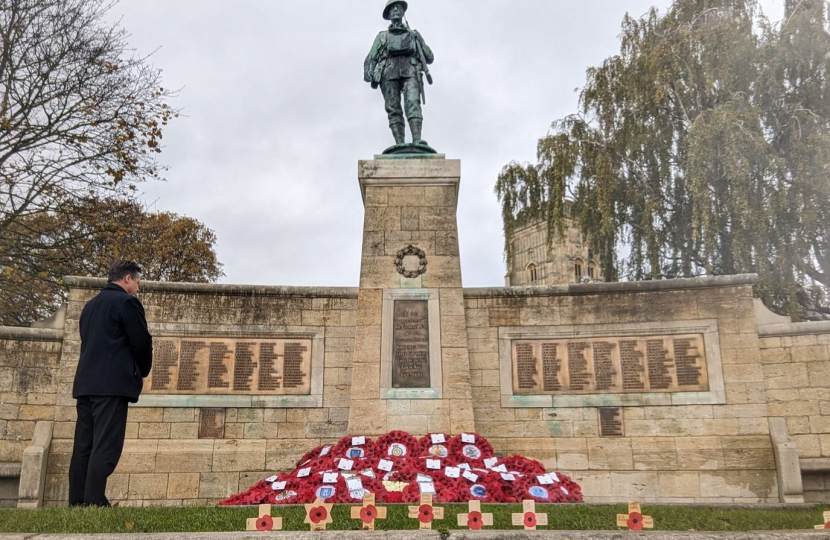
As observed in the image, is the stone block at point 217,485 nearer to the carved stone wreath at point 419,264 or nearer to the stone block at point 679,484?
the carved stone wreath at point 419,264

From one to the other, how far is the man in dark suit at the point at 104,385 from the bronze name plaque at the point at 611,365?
5.71 meters

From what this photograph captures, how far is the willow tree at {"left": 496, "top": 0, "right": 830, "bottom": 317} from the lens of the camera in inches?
619

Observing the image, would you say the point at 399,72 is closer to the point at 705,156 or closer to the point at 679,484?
the point at 679,484

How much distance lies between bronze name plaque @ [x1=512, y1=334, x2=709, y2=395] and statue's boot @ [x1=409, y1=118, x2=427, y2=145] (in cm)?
331

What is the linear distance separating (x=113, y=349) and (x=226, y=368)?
448cm

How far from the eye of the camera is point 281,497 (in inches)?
263

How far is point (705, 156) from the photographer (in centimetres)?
1614

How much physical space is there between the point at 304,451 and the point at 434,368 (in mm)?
2264

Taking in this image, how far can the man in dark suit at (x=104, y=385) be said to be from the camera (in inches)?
191

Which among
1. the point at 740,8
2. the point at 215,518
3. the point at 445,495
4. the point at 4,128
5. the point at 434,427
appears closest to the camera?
the point at 215,518

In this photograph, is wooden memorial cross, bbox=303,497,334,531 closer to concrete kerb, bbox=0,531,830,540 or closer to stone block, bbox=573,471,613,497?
concrete kerb, bbox=0,531,830,540

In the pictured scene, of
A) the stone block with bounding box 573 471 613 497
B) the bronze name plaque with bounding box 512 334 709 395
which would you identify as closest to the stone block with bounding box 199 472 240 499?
the bronze name plaque with bounding box 512 334 709 395

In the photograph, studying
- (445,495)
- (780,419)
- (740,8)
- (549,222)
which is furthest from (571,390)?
(740,8)

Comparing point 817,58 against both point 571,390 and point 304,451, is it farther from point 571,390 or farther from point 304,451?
point 304,451
